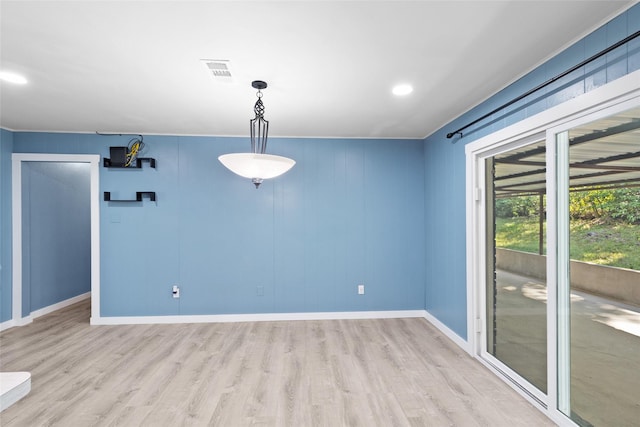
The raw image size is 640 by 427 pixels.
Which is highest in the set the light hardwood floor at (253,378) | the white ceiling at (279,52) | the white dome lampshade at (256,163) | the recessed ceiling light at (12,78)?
the white ceiling at (279,52)

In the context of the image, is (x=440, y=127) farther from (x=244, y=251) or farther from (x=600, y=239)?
(x=244, y=251)

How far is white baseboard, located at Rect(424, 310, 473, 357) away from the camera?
124 inches

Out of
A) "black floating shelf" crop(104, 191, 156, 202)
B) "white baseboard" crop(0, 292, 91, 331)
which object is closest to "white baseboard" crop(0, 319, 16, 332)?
"white baseboard" crop(0, 292, 91, 331)

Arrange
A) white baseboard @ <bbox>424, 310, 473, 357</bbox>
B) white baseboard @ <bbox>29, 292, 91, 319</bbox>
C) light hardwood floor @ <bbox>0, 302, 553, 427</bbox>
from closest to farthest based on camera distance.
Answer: light hardwood floor @ <bbox>0, 302, 553, 427</bbox> < white baseboard @ <bbox>424, 310, 473, 357</bbox> < white baseboard @ <bbox>29, 292, 91, 319</bbox>

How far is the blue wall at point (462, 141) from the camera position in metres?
1.69

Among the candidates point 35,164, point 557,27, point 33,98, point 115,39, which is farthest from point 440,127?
point 35,164

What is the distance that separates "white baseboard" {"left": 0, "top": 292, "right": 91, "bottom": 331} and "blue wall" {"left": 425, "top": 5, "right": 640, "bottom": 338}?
517 centimetres

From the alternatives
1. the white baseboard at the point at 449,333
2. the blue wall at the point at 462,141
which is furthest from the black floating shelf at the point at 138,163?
the white baseboard at the point at 449,333

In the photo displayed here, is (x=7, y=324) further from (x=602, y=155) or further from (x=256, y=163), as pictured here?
(x=602, y=155)

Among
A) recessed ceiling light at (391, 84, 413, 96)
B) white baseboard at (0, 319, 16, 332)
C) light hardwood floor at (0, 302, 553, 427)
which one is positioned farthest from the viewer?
white baseboard at (0, 319, 16, 332)

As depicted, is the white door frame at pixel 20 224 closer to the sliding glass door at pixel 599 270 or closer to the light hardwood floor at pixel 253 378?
the light hardwood floor at pixel 253 378

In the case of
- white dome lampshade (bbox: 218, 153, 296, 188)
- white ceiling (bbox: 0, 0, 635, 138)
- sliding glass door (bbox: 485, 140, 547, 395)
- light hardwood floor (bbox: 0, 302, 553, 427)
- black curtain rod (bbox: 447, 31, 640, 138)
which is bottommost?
light hardwood floor (bbox: 0, 302, 553, 427)

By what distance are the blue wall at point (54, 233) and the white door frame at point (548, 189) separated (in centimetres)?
534

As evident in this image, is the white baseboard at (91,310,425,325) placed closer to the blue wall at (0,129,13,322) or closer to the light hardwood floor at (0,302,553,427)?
the light hardwood floor at (0,302,553,427)
